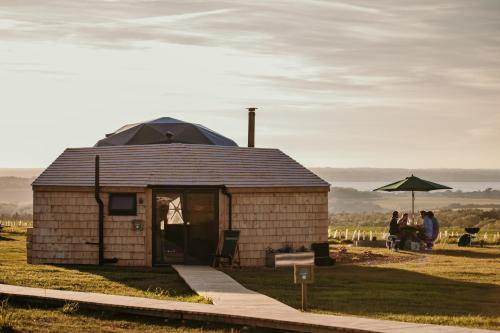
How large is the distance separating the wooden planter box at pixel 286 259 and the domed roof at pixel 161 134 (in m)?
5.92

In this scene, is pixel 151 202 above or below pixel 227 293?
above

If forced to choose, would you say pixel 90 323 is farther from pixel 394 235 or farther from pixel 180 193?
pixel 394 235

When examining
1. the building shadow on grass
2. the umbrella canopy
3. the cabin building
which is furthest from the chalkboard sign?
the umbrella canopy

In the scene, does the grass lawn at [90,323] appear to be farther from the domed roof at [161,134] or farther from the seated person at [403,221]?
the seated person at [403,221]

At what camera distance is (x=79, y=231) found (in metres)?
24.8

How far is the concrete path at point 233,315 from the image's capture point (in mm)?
12969

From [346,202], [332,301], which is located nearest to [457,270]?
[332,301]

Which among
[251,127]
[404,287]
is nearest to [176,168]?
[251,127]

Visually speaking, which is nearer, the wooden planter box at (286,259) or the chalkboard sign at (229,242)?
the wooden planter box at (286,259)

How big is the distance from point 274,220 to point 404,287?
614cm

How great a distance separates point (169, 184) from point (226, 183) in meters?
1.51

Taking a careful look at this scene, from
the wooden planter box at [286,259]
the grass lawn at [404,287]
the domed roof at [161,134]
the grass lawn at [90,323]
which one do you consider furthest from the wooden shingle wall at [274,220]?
the grass lawn at [90,323]

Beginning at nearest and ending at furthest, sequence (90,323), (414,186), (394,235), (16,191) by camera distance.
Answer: (90,323) → (394,235) → (414,186) → (16,191)

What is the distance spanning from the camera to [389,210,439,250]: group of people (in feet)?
101
